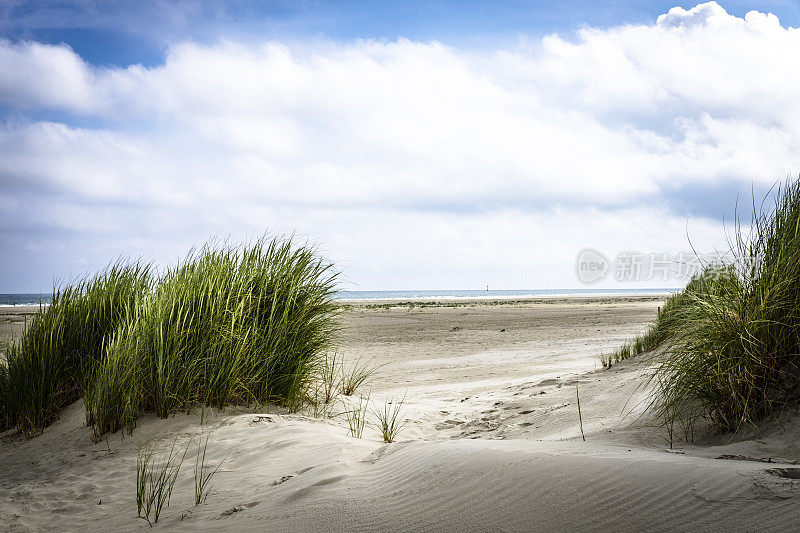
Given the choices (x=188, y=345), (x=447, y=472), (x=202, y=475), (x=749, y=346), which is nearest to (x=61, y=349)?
(x=188, y=345)

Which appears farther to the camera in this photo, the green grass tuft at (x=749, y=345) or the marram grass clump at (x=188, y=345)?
the marram grass clump at (x=188, y=345)

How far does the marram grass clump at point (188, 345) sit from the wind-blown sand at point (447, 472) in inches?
10.9

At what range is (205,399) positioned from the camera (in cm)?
525

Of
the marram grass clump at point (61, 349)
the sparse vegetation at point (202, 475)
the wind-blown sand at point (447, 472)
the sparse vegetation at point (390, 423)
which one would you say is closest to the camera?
the wind-blown sand at point (447, 472)

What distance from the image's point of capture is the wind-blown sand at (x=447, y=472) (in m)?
2.31

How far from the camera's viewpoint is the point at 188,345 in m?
5.39

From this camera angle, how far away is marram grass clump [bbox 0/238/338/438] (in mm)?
5215

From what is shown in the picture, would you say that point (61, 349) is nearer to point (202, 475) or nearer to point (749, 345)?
point (202, 475)

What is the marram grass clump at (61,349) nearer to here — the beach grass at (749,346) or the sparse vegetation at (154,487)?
the sparse vegetation at (154,487)

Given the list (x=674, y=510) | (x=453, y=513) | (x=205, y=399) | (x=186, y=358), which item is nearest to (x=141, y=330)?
(x=186, y=358)

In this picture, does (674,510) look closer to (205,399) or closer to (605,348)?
(205,399)

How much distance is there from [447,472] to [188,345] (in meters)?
3.41

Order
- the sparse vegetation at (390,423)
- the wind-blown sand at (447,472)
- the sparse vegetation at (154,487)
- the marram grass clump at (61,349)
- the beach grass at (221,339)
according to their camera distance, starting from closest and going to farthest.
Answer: the wind-blown sand at (447,472), the sparse vegetation at (154,487), the sparse vegetation at (390,423), the beach grass at (221,339), the marram grass clump at (61,349)

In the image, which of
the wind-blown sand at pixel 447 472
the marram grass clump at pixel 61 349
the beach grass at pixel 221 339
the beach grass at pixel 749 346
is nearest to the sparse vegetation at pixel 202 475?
the wind-blown sand at pixel 447 472
